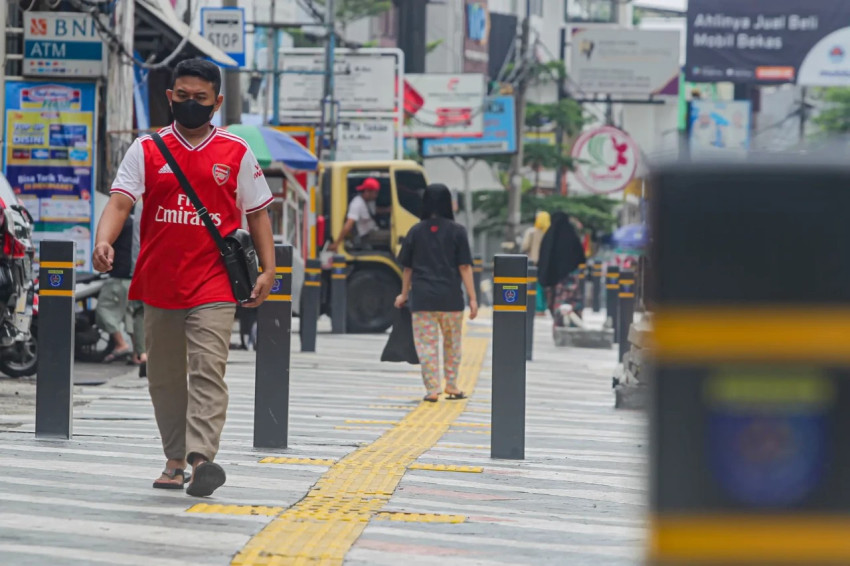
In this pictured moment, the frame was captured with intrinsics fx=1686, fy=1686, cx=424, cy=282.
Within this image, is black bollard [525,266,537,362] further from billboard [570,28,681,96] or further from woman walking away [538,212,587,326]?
billboard [570,28,681,96]

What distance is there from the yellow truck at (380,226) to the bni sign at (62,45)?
223 inches

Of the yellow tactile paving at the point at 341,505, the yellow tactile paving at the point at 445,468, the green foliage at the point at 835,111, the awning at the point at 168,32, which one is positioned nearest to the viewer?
the yellow tactile paving at the point at 341,505

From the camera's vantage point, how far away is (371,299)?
2241 centimetres

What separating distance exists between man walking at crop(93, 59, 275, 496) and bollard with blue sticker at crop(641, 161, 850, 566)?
13.9 ft

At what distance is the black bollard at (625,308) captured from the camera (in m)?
16.2

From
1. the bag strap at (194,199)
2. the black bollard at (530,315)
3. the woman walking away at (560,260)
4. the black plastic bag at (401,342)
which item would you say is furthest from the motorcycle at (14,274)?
the woman walking away at (560,260)

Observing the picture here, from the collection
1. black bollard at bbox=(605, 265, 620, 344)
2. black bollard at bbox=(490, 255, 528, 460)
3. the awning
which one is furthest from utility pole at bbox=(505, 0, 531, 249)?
black bollard at bbox=(490, 255, 528, 460)

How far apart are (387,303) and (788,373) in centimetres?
1984

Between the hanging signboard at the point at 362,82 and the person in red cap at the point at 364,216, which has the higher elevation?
the hanging signboard at the point at 362,82

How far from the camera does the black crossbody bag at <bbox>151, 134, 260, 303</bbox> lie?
674cm

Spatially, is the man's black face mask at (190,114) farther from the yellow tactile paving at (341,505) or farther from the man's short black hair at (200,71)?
the yellow tactile paving at (341,505)

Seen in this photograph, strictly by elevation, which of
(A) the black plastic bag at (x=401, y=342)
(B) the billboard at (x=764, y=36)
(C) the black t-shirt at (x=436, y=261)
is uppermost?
(B) the billboard at (x=764, y=36)

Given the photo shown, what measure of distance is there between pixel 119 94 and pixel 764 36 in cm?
2116

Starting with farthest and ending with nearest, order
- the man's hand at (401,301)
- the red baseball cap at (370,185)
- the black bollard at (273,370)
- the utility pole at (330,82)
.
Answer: the utility pole at (330,82) → the red baseball cap at (370,185) → the man's hand at (401,301) → the black bollard at (273,370)
